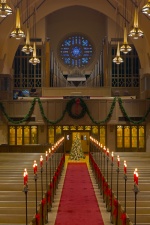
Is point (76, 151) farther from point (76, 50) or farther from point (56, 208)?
point (56, 208)

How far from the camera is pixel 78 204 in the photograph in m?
12.1

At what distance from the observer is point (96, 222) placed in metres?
9.89

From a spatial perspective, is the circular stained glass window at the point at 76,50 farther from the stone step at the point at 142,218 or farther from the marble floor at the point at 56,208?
the stone step at the point at 142,218

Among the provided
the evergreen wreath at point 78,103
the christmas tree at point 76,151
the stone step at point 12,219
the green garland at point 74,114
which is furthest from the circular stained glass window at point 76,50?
the stone step at point 12,219

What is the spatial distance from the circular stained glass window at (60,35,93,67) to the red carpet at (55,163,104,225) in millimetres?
20245

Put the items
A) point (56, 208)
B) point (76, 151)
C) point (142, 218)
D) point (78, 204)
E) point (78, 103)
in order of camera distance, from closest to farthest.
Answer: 1. point (142, 218)
2. point (56, 208)
3. point (78, 204)
4. point (76, 151)
5. point (78, 103)

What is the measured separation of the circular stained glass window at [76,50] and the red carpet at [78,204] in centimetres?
2024

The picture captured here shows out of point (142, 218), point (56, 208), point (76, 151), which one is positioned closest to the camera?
point (142, 218)

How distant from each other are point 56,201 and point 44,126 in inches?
692

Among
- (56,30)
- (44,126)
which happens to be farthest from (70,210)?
(56,30)

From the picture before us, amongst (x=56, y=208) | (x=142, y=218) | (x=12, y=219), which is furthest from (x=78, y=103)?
(x=12, y=219)

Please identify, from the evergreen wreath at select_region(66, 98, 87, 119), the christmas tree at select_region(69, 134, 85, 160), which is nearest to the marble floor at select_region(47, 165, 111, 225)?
the christmas tree at select_region(69, 134, 85, 160)

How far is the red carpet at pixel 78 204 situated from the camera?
1005 centimetres

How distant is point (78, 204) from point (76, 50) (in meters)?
27.3
